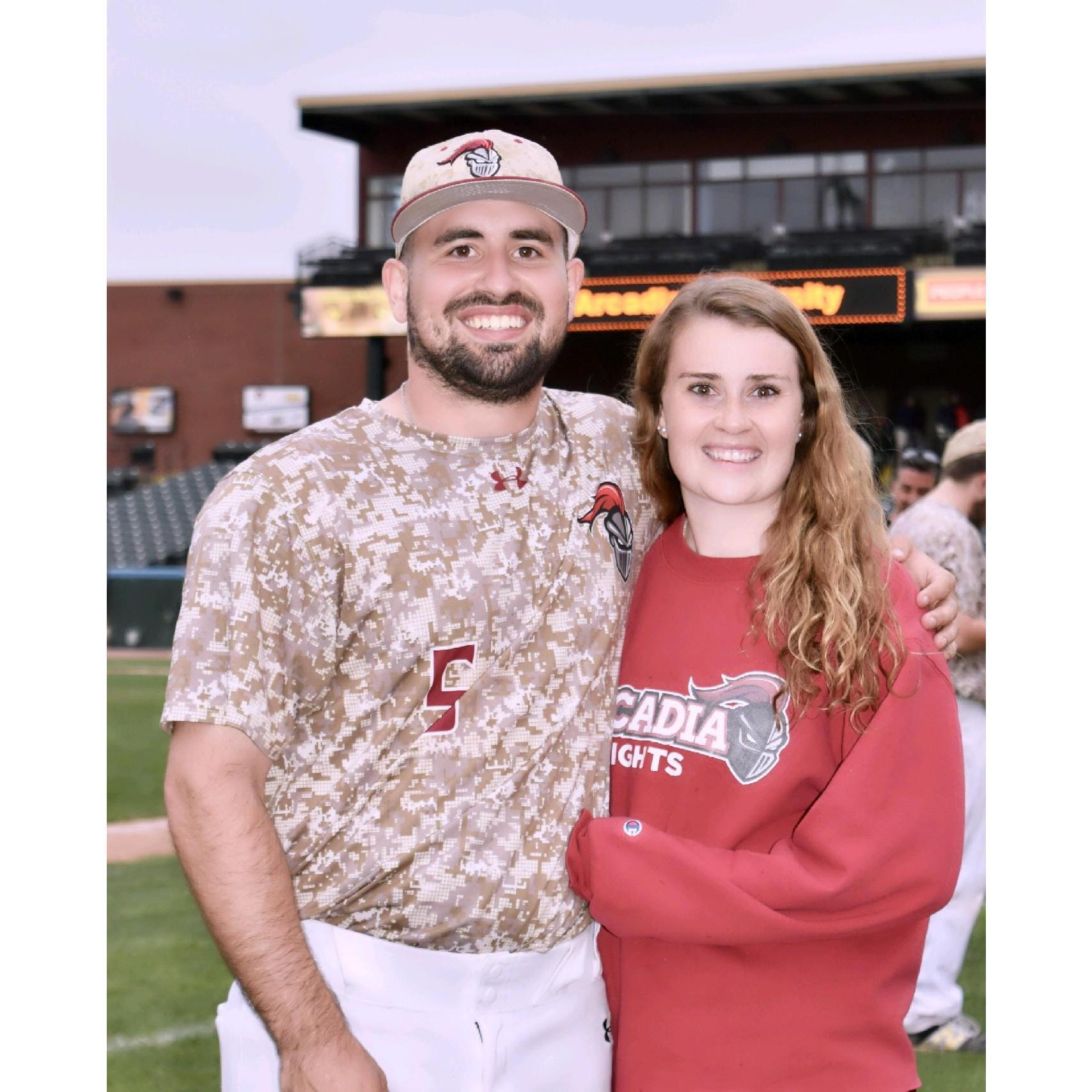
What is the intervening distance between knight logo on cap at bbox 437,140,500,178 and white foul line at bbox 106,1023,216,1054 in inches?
154

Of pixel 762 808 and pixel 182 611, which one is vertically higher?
pixel 182 611

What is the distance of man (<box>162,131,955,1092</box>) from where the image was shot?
219cm

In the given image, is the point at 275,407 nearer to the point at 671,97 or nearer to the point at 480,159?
the point at 671,97

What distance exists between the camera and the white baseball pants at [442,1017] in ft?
7.69

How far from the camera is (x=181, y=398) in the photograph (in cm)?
3184

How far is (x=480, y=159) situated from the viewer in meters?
Answer: 2.57

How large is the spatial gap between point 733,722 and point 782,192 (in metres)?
24.1

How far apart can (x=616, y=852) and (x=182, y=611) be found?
0.86 metres

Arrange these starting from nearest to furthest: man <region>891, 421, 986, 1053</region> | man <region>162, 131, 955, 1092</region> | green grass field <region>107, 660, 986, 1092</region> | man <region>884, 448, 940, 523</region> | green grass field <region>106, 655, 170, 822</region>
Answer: man <region>162, 131, 955, 1092</region>
green grass field <region>107, 660, 986, 1092</region>
man <region>891, 421, 986, 1053</region>
man <region>884, 448, 940, 523</region>
green grass field <region>106, 655, 170, 822</region>

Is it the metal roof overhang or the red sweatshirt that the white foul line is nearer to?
the red sweatshirt

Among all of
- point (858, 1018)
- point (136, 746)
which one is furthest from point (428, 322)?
point (136, 746)

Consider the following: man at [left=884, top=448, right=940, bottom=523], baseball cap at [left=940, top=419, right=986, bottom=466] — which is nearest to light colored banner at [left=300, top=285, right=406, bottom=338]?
man at [left=884, top=448, right=940, bottom=523]

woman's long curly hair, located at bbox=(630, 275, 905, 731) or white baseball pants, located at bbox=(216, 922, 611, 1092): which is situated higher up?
woman's long curly hair, located at bbox=(630, 275, 905, 731)
